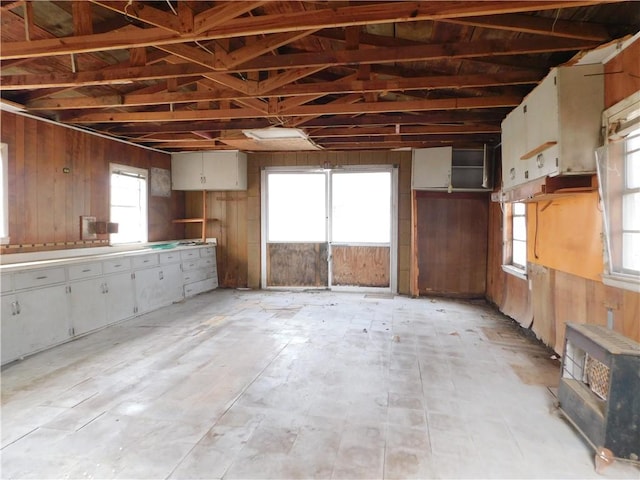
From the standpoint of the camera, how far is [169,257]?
19.4 ft

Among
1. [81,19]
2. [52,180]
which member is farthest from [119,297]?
[81,19]

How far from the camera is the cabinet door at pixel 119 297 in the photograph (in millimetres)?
4645

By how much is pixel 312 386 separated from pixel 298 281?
4257mm

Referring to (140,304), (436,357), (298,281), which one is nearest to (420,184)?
(298,281)

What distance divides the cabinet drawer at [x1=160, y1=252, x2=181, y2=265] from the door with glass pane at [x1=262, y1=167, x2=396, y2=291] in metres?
1.69

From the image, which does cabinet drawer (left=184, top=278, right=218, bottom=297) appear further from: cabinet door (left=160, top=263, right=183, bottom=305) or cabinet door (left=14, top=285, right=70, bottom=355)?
cabinet door (left=14, top=285, right=70, bottom=355)

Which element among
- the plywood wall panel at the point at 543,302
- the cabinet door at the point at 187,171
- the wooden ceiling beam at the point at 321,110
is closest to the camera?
the plywood wall panel at the point at 543,302

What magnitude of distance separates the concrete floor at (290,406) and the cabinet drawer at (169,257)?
1.47 m

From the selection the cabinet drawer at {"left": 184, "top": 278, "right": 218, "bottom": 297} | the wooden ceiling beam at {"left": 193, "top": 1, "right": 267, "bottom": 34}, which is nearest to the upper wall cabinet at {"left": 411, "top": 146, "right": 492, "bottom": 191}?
the cabinet drawer at {"left": 184, "top": 278, "right": 218, "bottom": 297}

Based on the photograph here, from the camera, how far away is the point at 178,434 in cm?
228

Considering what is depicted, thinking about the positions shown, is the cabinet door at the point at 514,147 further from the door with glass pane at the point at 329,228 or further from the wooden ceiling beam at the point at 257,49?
the door with glass pane at the point at 329,228

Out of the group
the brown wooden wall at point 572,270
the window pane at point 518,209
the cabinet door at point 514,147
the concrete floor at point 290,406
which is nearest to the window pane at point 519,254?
the brown wooden wall at point 572,270

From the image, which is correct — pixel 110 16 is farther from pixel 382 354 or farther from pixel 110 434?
pixel 382 354

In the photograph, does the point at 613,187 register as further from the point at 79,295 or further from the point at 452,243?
the point at 79,295
